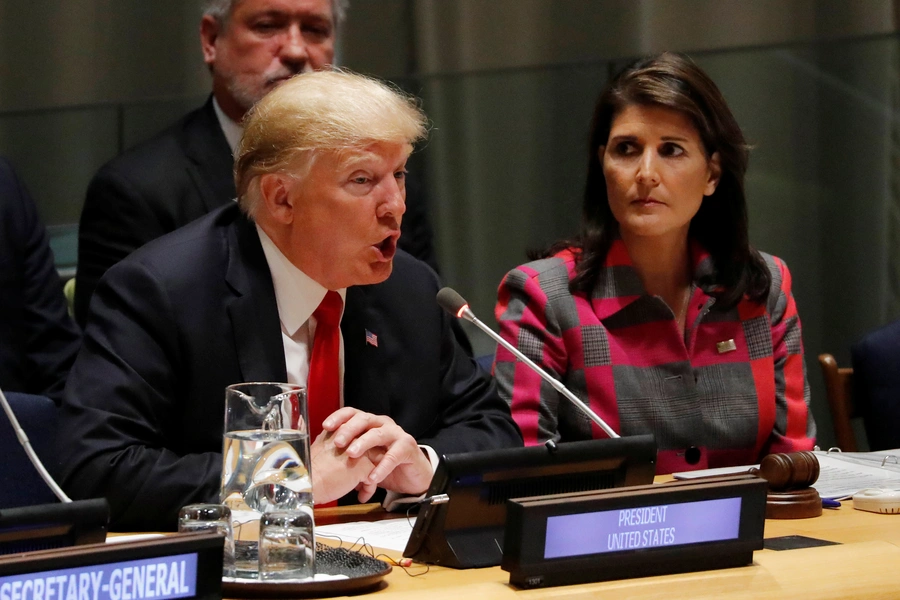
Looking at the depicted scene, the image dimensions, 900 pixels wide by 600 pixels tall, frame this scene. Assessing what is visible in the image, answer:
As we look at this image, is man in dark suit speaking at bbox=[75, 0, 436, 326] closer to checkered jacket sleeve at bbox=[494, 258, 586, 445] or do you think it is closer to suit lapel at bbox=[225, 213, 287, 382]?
checkered jacket sleeve at bbox=[494, 258, 586, 445]

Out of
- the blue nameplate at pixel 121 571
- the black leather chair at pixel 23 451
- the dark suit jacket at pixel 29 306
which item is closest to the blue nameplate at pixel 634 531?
the blue nameplate at pixel 121 571

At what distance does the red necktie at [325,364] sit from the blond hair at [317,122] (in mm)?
216

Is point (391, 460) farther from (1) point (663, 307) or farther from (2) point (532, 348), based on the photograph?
(1) point (663, 307)

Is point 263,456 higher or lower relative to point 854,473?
higher

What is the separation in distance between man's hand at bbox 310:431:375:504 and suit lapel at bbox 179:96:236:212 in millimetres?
1197

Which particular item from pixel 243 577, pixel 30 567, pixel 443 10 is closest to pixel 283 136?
pixel 243 577

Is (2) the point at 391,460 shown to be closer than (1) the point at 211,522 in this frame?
No

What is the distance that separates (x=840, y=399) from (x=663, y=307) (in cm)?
56

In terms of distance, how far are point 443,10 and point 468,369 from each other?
2154 millimetres

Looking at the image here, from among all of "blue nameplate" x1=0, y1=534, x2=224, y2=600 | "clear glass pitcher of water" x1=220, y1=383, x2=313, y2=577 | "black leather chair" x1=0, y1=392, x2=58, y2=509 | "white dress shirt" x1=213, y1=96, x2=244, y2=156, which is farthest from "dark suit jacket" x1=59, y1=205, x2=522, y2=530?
"white dress shirt" x1=213, y1=96, x2=244, y2=156

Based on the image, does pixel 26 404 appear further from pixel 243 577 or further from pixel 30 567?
pixel 30 567

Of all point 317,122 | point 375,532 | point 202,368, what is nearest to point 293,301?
point 202,368

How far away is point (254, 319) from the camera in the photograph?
211 cm

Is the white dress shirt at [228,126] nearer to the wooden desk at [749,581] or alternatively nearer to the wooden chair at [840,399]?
the wooden chair at [840,399]
